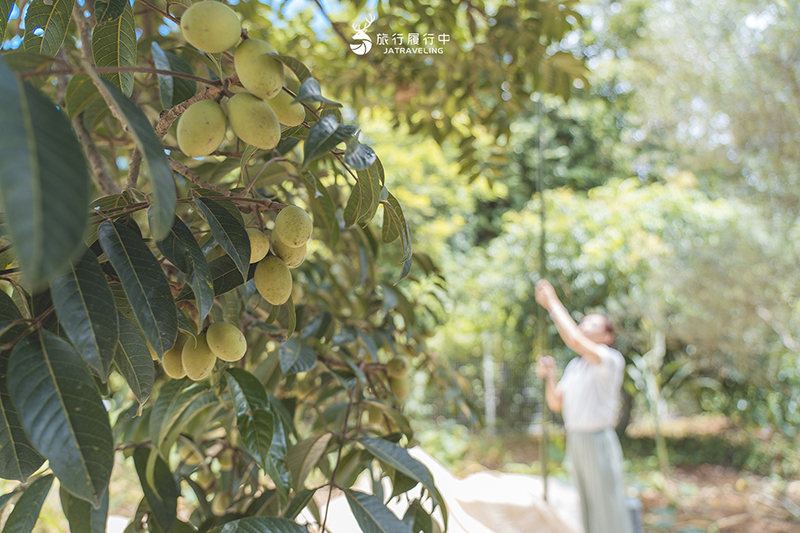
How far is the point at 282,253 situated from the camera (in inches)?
16.3

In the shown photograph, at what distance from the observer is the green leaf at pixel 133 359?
354 millimetres

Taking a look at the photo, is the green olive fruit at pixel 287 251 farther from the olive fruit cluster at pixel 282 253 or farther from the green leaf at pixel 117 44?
the green leaf at pixel 117 44

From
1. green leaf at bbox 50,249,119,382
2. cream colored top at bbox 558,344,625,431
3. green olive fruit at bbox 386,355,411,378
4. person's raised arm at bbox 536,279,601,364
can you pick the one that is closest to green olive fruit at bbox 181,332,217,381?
green leaf at bbox 50,249,119,382

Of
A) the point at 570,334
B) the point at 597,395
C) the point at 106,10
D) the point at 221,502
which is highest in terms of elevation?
the point at 106,10

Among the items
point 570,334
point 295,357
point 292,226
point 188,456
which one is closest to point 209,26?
point 292,226

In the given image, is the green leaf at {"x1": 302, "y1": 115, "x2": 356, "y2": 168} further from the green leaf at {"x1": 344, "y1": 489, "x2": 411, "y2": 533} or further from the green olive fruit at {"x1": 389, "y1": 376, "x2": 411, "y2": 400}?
the green olive fruit at {"x1": 389, "y1": 376, "x2": 411, "y2": 400}

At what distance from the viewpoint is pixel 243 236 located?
0.36 m

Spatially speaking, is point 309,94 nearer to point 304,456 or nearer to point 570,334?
point 304,456

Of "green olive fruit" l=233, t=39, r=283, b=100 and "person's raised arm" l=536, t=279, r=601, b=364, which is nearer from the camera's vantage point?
"green olive fruit" l=233, t=39, r=283, b=100

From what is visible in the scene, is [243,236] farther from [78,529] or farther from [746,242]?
[746,242]

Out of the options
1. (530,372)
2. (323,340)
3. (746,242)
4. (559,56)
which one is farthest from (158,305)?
(530,372)

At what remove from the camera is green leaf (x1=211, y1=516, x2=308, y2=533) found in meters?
0.41

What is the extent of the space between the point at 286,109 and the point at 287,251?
0.11 meters

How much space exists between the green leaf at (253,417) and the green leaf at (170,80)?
0.25 metres
